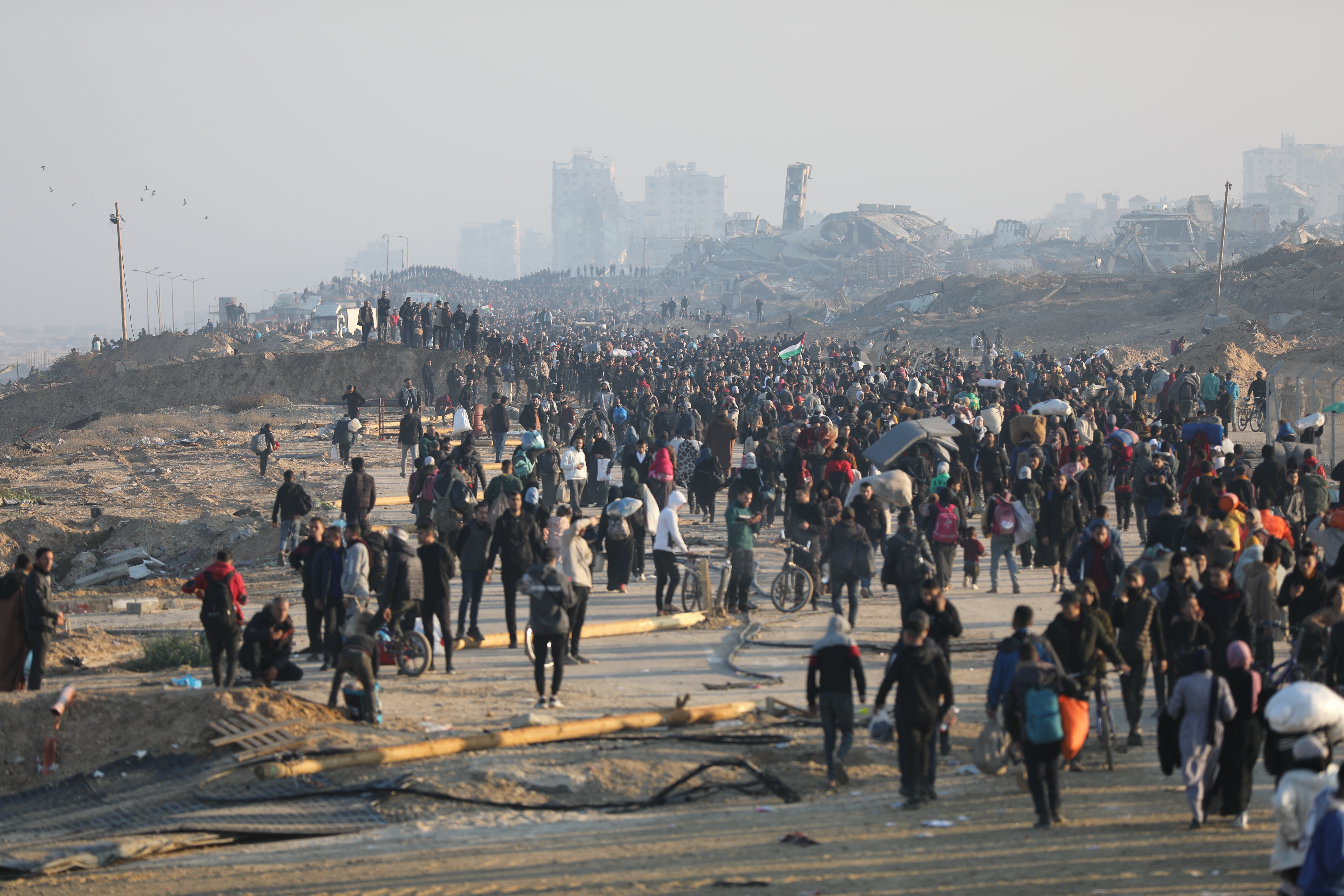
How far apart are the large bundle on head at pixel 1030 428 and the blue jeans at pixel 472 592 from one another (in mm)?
8873

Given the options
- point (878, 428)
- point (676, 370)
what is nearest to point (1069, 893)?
point (878, 428)

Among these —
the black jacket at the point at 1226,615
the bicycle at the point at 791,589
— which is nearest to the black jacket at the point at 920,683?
the black jacket at the point at 1226,615

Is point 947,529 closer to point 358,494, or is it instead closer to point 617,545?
point 617,545

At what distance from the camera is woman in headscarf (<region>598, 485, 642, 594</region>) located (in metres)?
14.5

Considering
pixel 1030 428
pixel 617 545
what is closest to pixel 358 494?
pixel 617 545

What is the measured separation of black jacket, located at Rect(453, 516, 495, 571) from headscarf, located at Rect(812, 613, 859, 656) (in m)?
4.79

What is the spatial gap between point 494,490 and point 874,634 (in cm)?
492

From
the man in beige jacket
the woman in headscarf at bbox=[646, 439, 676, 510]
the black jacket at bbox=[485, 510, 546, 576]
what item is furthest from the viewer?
the woman in headscarf at bbox=[646, 439, 676, 510]

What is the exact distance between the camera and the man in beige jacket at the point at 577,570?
11578 millimetres

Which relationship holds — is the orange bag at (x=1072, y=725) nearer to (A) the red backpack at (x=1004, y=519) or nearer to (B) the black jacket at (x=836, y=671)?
(B) the black jacket at (x=836, y=671)

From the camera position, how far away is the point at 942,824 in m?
7.64

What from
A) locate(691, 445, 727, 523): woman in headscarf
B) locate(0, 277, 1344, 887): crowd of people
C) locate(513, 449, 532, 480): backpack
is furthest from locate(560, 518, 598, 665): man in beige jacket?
locate(691, 445, 727, 523): woman in headscarf

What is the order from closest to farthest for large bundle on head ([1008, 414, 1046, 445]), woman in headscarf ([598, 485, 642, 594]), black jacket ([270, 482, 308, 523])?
woman in headscarf ([598, 485, 642, 594]), black jacket ([270, 482, 308, 523]), large bundle on head ([1008, 414, 1046, 445])

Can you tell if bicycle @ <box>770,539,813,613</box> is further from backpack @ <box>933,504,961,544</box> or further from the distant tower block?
the distant tower block
